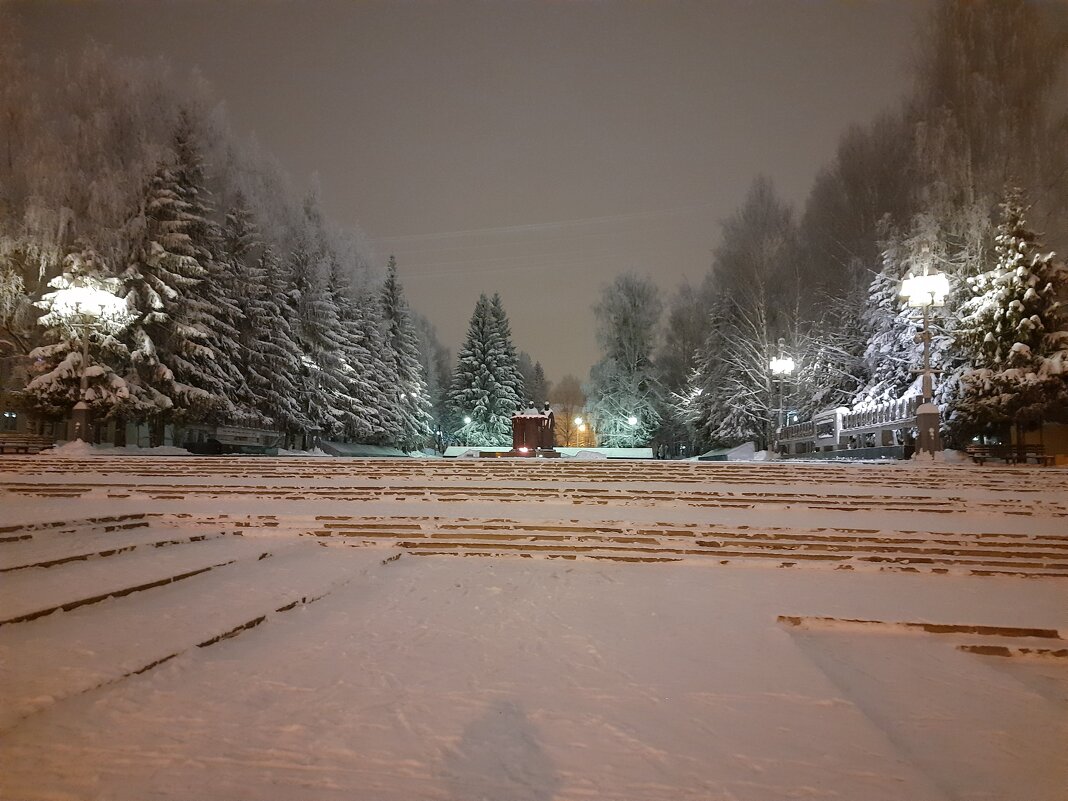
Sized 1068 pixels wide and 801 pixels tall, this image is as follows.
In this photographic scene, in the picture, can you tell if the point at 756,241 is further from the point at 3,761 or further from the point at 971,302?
the point at 3,761

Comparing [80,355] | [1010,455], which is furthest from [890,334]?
[80,355]

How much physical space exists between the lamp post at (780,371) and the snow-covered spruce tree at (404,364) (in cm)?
2171

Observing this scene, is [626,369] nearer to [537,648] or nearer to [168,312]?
[168,312]

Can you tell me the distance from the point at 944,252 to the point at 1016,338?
4343mm

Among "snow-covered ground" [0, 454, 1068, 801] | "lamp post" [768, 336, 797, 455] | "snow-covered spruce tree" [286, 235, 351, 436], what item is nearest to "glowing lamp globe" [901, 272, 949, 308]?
"snow-covered ground" [0, 454, 1068, 801]

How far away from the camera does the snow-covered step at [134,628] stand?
3.27m

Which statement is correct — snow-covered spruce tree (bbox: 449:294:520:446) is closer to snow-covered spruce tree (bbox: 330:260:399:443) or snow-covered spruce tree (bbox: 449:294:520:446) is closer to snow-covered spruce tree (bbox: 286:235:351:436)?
snow-covered spruce tree (bbox: 330:260:399:443)

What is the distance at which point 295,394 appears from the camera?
94.7 ft

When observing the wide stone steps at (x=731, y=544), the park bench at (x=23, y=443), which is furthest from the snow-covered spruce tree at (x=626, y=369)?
the wide stone steps at (x=731, y=544)

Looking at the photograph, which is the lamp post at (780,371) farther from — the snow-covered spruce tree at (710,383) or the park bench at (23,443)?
the park bench at (23,443)

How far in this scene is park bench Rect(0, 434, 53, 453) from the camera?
19.2m

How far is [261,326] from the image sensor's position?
1065 inches

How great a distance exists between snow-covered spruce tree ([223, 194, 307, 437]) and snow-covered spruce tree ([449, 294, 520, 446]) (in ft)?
54.3

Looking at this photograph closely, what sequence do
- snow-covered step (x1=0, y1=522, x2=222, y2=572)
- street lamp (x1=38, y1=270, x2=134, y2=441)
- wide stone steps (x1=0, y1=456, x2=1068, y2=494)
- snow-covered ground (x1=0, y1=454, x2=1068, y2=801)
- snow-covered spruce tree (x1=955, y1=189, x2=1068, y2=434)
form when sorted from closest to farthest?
snow-covered ground (x1=0, y1=454, x2=1068, y2=801), snow-covered step (x1=0, y1=522, x2=222, y2=572), wide stone steps (x1=0, y1=456, x2=1068, y2=494), snow-covered spruce tree (x1=955, y1=189, x2=1068, y2=434), street lamp (x1=38, y1=270, x2=134, y2=441)
